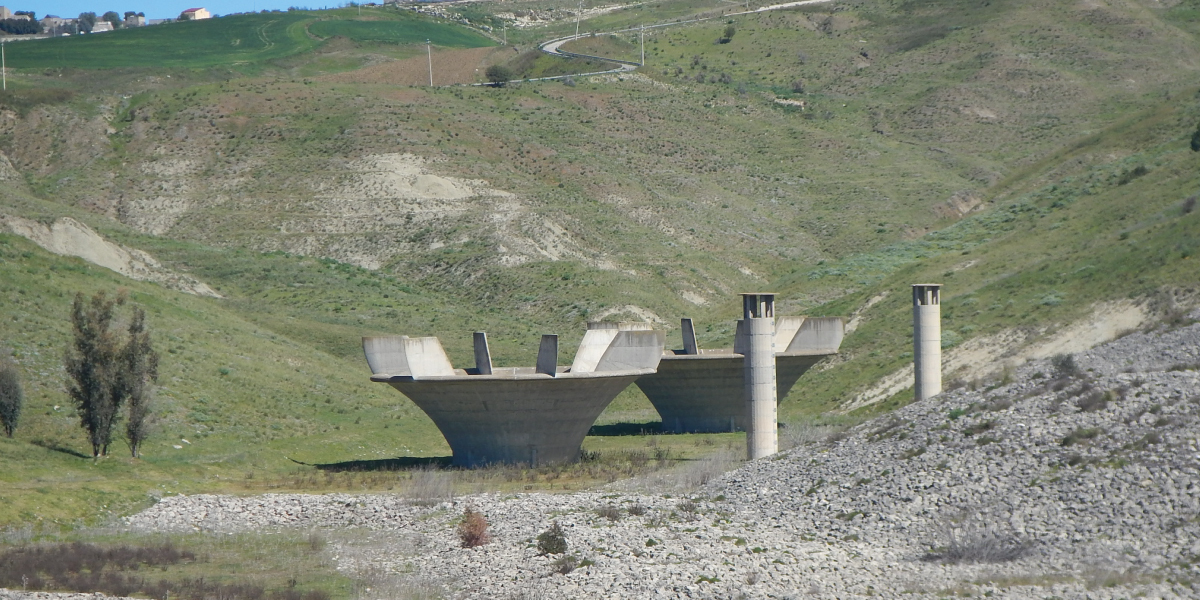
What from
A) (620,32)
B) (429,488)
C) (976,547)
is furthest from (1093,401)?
(620,32)

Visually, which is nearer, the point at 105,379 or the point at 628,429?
the point at 105,379

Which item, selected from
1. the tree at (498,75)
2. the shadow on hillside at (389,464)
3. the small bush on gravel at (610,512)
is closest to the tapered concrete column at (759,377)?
the small bush on gravel at (610,512)

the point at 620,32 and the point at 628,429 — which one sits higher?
the point at 620,32

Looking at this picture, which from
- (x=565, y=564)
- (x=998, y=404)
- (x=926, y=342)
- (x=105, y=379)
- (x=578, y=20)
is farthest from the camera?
(x=578, y=20)

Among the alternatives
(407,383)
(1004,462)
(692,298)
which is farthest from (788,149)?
(1004,462)

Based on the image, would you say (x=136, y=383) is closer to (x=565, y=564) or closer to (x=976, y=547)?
(x=565, y=564)

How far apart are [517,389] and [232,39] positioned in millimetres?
125929

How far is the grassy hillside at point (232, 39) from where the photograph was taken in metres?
137

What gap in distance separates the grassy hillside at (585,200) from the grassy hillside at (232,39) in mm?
1883

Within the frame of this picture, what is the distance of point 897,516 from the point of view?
2841cm

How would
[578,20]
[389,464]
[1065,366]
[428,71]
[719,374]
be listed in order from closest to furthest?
1. [1065,366]
2. [389,464]
3. [719,374]
4. [428,71]
5. [578,20]

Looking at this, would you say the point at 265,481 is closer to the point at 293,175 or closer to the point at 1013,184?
the point at 293,175

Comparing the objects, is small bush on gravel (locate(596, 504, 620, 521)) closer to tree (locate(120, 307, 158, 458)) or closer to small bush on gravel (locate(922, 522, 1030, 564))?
small bush on gravel (locate(922, 522, 1030, 564))

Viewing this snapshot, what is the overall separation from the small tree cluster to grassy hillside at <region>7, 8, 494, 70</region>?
312 ft
